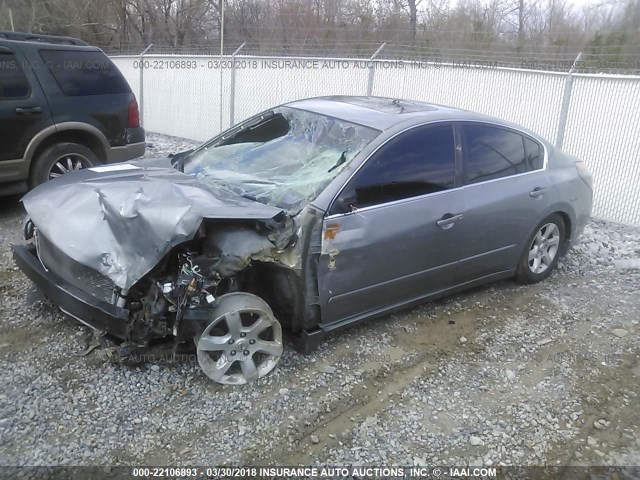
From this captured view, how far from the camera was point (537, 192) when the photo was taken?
464 centimetres

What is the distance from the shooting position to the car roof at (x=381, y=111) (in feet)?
13.0

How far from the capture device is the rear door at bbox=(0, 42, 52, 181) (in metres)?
5.70

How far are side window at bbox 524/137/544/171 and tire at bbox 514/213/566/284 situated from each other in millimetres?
498

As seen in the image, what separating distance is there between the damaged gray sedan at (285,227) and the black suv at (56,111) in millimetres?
2310

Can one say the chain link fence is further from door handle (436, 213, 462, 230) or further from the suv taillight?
door handle (436, 213, 462, 230)

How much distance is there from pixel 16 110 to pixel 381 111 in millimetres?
4012

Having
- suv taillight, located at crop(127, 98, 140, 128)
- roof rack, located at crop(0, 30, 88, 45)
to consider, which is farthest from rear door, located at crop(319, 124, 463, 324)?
roof rack, located at crop(0, 30, 88, 45)

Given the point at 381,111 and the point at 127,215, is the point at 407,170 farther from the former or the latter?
the point at 127,215

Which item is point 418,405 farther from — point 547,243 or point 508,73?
point 508,73

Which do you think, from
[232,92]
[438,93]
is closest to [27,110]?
[232,92]

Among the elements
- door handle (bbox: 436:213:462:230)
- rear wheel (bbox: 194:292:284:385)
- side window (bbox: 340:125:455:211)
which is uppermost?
side window (bbox: 340:125:455:211)

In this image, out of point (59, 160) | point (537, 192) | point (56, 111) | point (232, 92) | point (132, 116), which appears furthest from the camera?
point (232, 92)

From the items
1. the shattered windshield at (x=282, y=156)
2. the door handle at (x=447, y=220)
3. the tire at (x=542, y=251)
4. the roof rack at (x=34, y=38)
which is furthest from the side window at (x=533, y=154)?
the roof rack at (x=34, y=38)

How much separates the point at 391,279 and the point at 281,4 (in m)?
18.9
